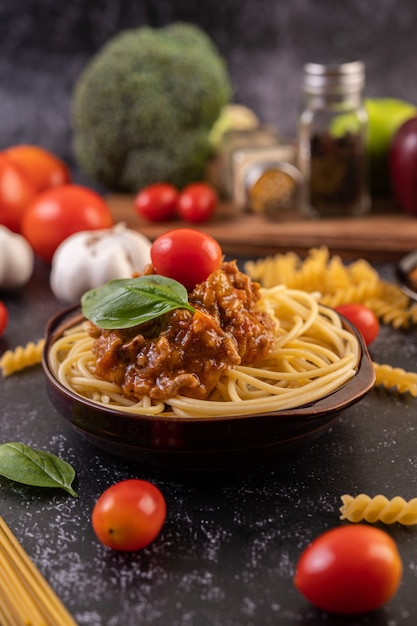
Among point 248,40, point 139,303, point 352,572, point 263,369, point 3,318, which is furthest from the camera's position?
point 248,40

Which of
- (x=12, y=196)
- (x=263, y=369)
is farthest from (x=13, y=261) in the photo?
(x=263, y=369)

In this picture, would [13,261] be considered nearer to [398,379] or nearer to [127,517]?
[398,379]

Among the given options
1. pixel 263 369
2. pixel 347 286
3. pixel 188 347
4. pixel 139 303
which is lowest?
pixel 347 286

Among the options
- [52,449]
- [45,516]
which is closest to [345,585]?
[45,516]

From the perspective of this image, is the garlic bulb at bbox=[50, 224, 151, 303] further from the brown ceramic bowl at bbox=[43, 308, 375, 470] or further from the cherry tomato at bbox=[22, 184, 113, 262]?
the brown ceramic bowl at bbox=[43, 308, 375, 470]

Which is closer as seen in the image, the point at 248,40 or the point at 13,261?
the point at 13,261

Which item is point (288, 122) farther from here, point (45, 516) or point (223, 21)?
point (45, 516)

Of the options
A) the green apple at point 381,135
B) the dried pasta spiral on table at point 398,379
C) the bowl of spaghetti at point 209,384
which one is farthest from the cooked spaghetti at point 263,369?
the green apple at point 381,135
